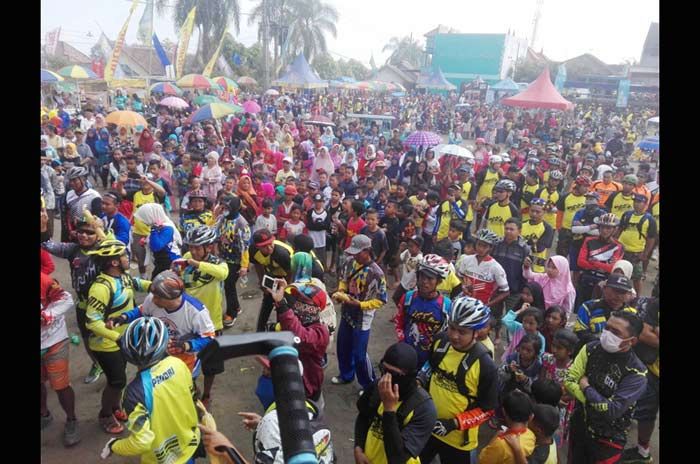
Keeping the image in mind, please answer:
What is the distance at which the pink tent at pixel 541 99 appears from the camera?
18547 mm

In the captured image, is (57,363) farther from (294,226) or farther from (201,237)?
(294,226)

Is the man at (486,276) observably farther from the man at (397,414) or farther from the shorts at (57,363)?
the shorts at (57,363)

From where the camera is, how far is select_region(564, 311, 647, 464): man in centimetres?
324

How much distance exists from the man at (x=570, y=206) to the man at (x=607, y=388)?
15.8 ft

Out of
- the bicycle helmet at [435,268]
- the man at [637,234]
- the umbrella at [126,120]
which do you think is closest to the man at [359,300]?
the bicycle helmet at [435,268]

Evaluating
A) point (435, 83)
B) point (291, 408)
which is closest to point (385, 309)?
point (291, 408)

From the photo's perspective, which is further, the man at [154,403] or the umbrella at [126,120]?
the umbrella at [126,120]

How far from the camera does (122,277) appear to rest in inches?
169

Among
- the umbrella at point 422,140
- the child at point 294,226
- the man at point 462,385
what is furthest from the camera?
the umbrella at point 422,140

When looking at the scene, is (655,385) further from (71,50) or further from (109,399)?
→ (71,50)

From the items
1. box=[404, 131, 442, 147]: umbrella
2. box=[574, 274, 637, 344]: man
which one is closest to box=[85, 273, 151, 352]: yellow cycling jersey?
box=[574, 274, 637, 344]: man

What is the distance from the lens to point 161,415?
2.78m

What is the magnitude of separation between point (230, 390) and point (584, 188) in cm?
640

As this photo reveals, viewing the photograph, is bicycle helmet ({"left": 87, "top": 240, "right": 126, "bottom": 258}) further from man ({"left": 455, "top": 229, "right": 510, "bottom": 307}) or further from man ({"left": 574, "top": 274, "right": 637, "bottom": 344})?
man ({"left": 574, "top": 274, "right": 637, "bottom": 344})
